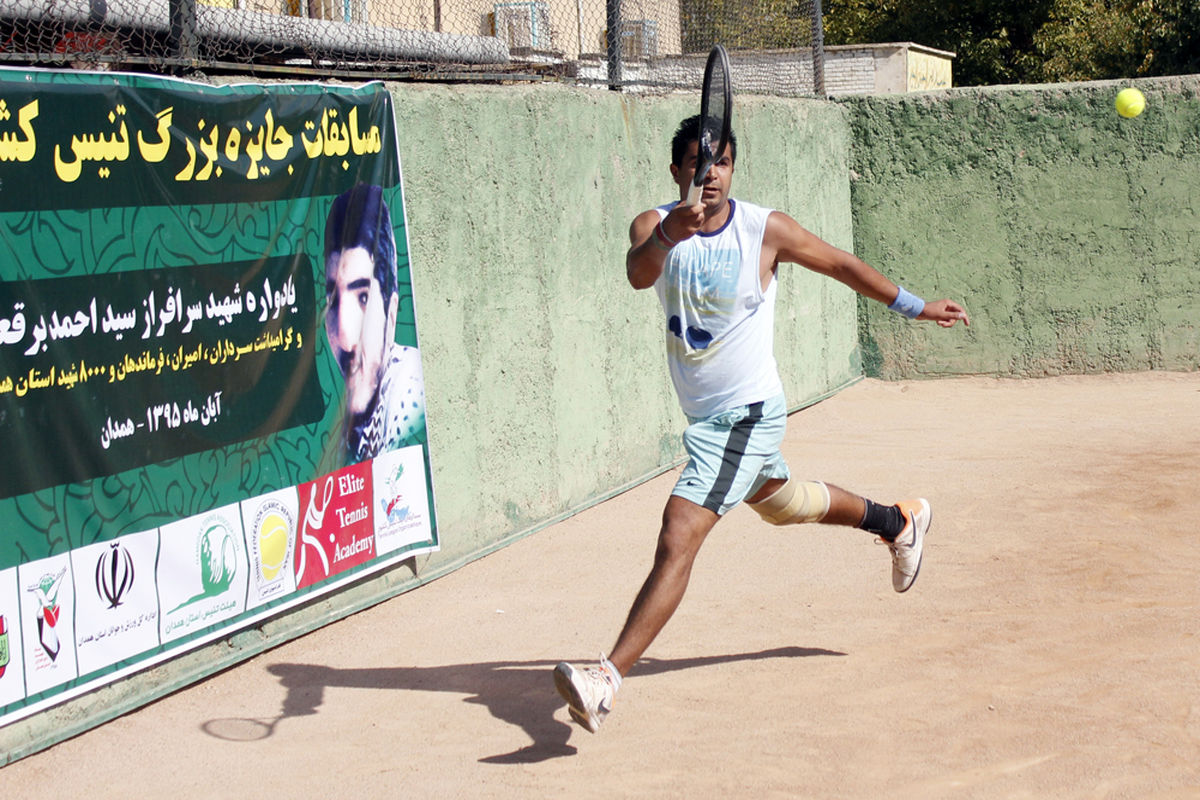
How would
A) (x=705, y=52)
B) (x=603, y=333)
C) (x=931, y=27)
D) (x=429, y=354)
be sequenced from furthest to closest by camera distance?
1. (x=931, y=27)
2. (x=705, y=52)
3. (x=603, y=333)
4. (x=429, y=354)

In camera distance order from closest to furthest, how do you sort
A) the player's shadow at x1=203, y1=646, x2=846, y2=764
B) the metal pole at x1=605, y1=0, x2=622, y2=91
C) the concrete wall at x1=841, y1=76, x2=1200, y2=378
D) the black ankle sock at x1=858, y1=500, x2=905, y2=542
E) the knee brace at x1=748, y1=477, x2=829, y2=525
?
the player's shadow at x1=203, y1=646, x2=846, y2=764
the knee brace at x1=748, y1=477, x2=829, y2=525
the black ankle sock at x1=858, y1=500, x2=905, y2=542
the metal pole at x1=605, y1=0, x2=622, y2=91
the concrete wall at x1=841, y1=76, x2=1200, y2=378

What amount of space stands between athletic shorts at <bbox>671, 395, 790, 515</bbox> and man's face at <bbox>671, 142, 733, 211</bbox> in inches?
27.2

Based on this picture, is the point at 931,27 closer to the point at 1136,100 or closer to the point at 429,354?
the point at 1136,100

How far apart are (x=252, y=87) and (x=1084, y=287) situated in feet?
25.3

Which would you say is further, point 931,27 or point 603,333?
point 931,27

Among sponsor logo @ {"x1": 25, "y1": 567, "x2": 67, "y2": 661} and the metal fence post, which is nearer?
sponsor logo @ {"x1": 25, "y1": 567, "x2": 67, "y2": 661}

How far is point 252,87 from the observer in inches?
202

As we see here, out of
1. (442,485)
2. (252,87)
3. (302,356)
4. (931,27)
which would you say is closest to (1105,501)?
(442,485)

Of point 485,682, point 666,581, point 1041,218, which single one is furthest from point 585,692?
point 1041,218

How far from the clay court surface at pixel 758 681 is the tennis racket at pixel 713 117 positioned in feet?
5.62

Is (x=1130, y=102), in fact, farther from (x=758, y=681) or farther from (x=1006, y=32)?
(x=1006, y=32)

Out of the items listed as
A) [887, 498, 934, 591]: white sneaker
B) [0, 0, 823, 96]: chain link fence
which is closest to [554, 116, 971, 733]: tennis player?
[887, 498, 934, 591]: white sneaker

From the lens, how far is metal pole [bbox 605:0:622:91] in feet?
25.7

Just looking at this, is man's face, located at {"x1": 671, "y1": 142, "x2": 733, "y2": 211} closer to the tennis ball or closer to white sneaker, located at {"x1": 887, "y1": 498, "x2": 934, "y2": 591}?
white sneaker, located at {"x1": 887, "y1": 498, "x2": 934, "y2": 591}
